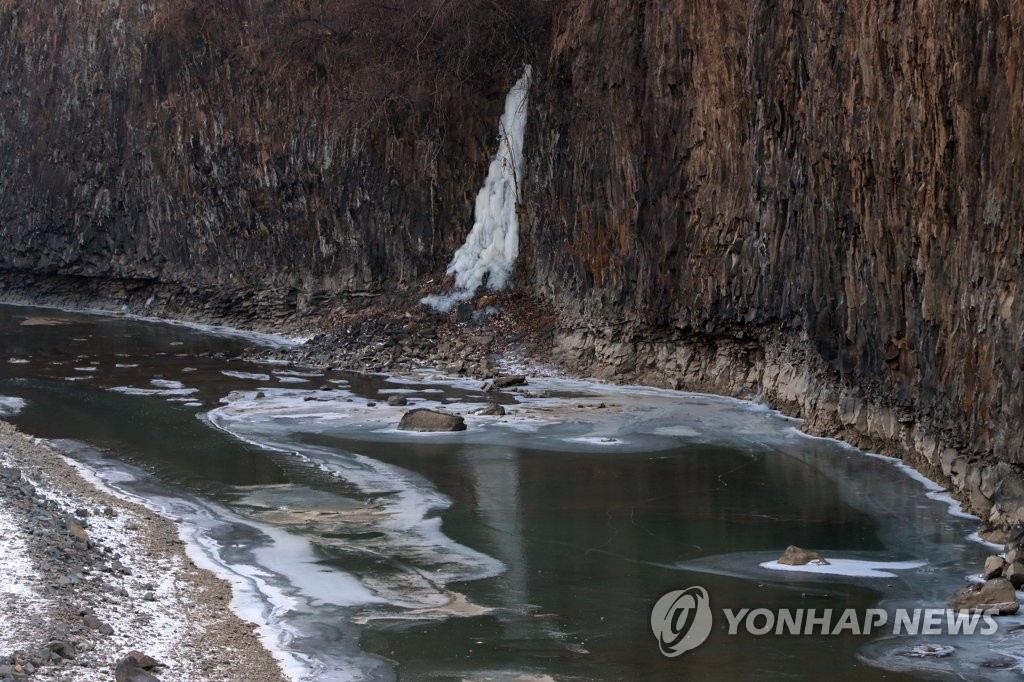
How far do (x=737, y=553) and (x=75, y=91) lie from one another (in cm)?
3442

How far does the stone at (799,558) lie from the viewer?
10375mm

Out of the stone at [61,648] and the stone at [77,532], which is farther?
the stone at [77,532]

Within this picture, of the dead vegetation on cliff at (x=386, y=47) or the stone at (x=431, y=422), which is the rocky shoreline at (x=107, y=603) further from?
the dead vegetation on cliff at (x=386, y=47)

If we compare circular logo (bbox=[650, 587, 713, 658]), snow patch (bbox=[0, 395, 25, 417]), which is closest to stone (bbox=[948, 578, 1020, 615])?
circular logo (bbox=[650, 587, 713, 658])

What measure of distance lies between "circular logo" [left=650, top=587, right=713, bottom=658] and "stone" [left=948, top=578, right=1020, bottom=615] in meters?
1.89

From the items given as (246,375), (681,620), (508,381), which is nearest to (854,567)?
(681,620)

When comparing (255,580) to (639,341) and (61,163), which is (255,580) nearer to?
(639,341)

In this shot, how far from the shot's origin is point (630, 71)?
2311cm

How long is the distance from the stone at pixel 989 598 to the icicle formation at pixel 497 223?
62.1ft

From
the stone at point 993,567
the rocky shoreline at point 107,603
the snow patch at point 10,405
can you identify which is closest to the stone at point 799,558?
the stone at point 993,567

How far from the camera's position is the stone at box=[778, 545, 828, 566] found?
10.4 meters

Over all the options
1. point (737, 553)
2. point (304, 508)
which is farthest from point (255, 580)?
point (737, 553)

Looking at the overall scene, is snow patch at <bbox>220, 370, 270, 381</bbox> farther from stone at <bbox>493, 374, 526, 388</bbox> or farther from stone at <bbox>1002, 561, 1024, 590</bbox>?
stone at <bbox>1002, 561, 1024, 590</bbox>

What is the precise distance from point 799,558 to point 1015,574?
173cm
